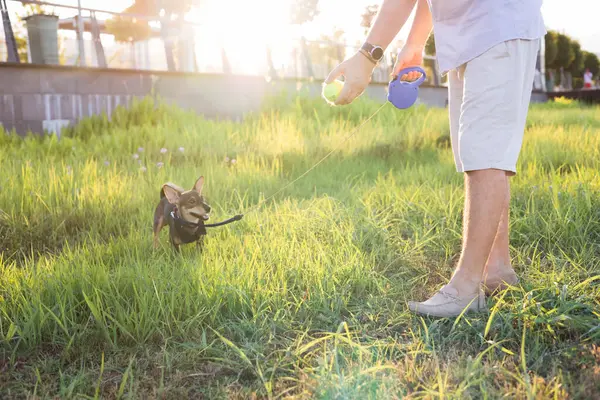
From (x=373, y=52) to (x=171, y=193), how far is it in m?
1.18

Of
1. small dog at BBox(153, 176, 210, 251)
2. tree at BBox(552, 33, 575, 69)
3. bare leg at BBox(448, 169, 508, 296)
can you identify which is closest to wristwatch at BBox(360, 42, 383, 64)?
bare leg at BBox(448, 169, 508, 296)

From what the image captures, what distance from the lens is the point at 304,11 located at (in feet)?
78.5

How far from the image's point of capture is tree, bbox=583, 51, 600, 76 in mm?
50094

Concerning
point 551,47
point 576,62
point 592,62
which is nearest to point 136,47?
point 551,47

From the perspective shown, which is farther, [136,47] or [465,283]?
[136,47]

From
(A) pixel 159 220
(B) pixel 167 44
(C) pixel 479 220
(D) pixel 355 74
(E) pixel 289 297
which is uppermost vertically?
(B) pixel 167 44

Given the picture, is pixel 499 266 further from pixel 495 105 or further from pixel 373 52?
pixel 373 52

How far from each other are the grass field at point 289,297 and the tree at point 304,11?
2034 centimetres

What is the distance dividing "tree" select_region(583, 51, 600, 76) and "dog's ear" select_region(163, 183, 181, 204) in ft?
179

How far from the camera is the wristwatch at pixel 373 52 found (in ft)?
7.39

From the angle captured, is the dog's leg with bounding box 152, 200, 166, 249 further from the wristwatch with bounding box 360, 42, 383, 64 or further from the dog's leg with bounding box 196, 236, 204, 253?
the wristwatch with bounding box 360, 42, 383, 64

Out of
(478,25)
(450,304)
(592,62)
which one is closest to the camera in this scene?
(478,25)

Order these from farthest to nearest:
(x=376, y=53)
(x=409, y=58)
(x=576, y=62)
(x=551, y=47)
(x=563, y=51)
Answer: (x=576, y=62) < (x=563, y=51) < (x=551, y=47) < (x=409, y=58) < (x=376, y=53)

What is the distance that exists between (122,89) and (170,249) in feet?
21.7
